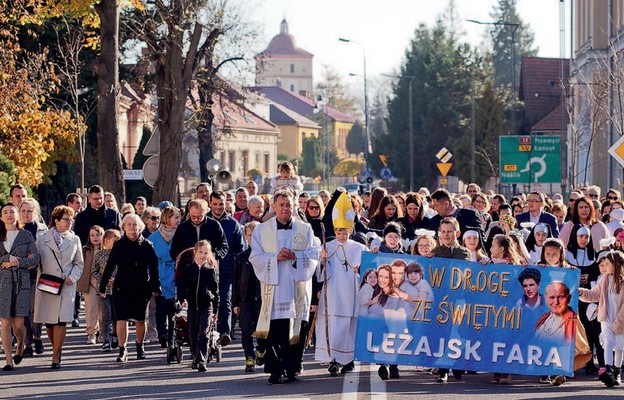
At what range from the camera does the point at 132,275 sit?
1669 centimetres

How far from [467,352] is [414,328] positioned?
589 millimetres

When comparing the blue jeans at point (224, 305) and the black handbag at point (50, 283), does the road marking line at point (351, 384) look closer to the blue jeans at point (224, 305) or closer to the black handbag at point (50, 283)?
the blue jeans at point (224, 305)

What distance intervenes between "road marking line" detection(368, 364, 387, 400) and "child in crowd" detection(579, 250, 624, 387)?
2.17 m

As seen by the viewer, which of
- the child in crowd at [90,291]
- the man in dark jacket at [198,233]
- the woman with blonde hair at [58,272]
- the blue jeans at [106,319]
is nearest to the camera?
the woman with blonde hair at [58,272]

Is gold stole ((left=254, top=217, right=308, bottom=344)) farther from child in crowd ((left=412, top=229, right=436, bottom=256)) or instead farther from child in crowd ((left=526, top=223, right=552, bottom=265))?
child in crowd ((left=526, top=223, right=552, bottom=265))

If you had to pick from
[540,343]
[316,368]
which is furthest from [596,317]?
[316,368]

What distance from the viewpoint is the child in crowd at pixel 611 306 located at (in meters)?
14.4

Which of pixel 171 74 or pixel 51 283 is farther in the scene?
pixel 171 74

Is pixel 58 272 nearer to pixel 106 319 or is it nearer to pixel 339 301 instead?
pixel 106 319

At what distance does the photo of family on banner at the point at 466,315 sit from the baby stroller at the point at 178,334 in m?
2.25

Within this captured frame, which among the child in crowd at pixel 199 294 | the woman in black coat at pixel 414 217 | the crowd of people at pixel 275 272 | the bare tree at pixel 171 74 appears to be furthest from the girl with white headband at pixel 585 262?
the bare tree at pixel 171 74

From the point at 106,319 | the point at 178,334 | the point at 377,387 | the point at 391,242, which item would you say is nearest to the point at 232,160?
the point at 106,319

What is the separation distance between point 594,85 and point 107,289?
31.6m

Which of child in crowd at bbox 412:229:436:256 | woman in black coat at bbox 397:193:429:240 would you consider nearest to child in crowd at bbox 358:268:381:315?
child in crowd at bbox 412:229:436:256
